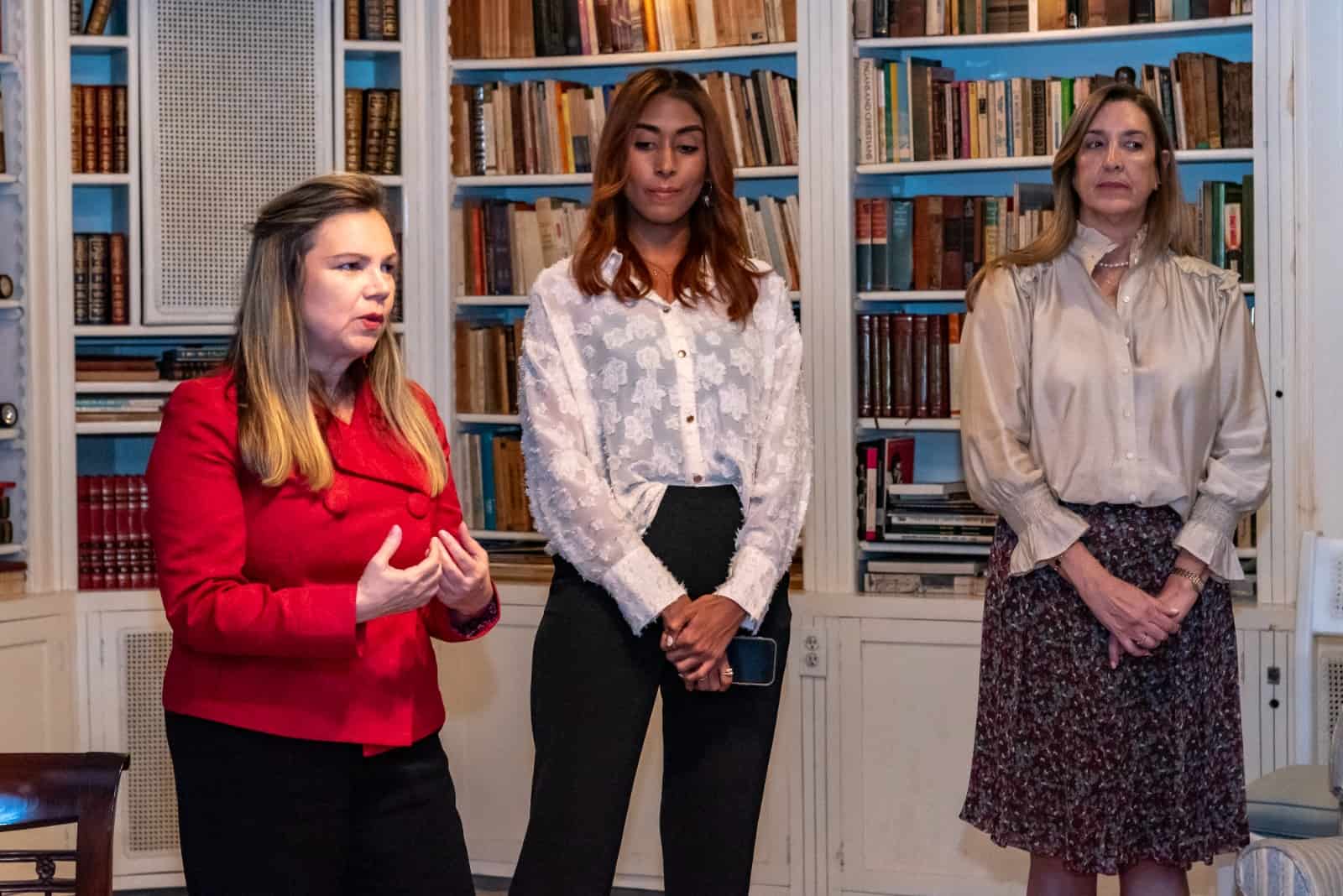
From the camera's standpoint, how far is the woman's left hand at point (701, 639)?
83.4 inches

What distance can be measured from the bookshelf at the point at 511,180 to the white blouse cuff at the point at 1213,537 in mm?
1578

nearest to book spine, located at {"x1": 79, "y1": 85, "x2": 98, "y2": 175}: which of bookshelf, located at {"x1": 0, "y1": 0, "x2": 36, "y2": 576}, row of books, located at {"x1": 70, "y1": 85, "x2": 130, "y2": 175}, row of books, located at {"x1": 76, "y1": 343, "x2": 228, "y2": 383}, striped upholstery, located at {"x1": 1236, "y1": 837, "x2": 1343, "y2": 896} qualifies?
row of books, located at {"x1": 70, "y1": 85, "x2": 130, "y2": 175}

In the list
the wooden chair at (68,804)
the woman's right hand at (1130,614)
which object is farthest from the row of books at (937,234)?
the wooden chair at (68,804)

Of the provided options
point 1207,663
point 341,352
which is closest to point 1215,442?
point 1207,663

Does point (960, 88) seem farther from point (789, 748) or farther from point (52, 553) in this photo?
point (52, 553)

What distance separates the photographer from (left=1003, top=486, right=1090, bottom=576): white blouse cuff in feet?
7.73

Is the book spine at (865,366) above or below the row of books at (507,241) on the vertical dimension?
below

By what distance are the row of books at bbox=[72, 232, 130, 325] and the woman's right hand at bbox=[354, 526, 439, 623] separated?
92.6 inches

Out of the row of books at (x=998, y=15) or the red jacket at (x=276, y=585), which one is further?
the row of books at (x=998, y=15)

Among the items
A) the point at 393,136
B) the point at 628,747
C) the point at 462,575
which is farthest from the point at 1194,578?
the point at 393,136

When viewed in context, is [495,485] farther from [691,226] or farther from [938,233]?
[691,226]

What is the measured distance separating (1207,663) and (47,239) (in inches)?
108

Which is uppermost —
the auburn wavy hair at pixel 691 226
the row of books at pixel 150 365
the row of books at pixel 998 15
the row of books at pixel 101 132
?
the row of books at pixel 998 15

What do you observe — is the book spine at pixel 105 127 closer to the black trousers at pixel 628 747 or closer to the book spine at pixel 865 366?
the book spine at pixel 865 366
